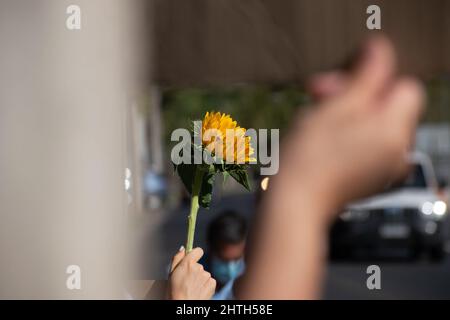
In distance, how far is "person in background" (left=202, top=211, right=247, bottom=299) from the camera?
3.27ft

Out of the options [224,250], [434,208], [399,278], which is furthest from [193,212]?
[434,208]

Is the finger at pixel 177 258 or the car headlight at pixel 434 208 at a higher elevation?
the finger at pixel 177 258

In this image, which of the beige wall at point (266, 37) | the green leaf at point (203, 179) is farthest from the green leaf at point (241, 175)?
the beige wall at point (266, 37)

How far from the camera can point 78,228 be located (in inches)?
39.7

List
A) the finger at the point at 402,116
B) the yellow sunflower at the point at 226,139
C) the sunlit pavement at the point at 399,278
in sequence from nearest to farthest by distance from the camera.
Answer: the finger at the point at 402,116 → the yellow sunflower at the point at 226,139 → the sunlit pavement at the point at 399,278

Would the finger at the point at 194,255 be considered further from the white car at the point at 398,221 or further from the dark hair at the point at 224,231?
the white car at the point at 398,221

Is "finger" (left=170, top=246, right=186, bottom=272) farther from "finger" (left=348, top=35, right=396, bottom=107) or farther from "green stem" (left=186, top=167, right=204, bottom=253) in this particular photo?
"finger" (left=348, top=35, right=396, bottom=107)

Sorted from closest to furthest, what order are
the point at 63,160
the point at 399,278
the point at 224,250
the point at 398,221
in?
the point at 63,160
the point at 224,250
the point at 399,278
the point at 398,221

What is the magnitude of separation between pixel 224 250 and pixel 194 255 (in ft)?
1.63

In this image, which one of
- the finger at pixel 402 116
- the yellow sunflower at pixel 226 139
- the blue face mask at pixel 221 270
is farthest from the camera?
the blue face mask at pixel 221 270

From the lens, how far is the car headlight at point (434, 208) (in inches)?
428

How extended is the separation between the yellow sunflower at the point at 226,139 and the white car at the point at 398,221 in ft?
32.2

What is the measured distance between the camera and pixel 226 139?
78 cm

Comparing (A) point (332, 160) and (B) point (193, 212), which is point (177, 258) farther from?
(A) point (332, 160)
